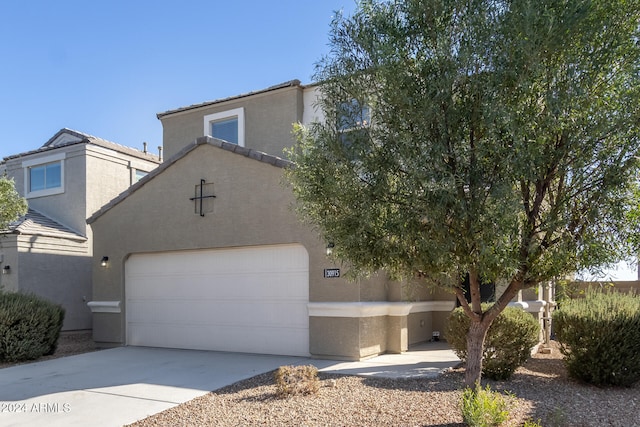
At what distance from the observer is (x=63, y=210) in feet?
61.7

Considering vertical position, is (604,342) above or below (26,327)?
above

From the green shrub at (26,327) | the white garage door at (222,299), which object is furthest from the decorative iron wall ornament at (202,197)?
the green shrub at (26,327)

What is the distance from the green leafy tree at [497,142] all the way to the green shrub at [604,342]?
3437mm

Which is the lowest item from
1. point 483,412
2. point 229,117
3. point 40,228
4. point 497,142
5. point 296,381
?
point 296,381

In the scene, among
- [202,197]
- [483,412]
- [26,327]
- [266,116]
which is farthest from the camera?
[266,116]

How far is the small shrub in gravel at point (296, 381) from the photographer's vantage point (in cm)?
795

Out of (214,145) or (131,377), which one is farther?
(214,145)

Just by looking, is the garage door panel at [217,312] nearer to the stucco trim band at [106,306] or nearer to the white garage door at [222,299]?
the white garage door at [222,299]

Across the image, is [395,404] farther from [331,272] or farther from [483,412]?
[331,272]

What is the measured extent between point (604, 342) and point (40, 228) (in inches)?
639

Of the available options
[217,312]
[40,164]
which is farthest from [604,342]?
[40,164]

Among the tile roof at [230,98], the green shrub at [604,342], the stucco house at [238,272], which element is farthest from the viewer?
the tile roof at [230,98]

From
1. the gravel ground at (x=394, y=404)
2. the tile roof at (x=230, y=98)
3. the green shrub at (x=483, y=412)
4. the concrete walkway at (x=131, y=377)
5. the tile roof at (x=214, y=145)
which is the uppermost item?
the tile roof at (x=230, y=98)

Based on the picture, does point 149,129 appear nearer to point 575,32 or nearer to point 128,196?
point 128,196
